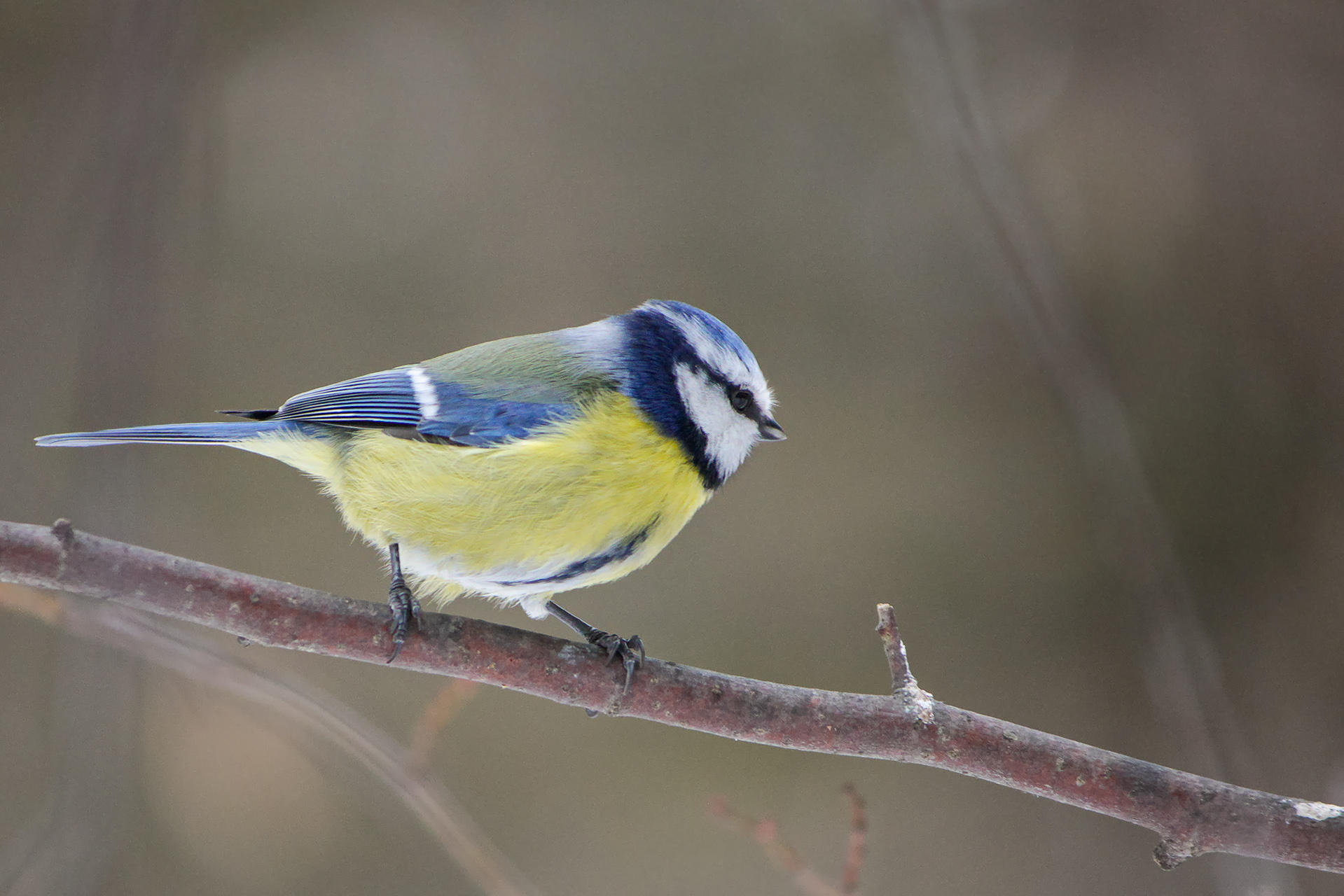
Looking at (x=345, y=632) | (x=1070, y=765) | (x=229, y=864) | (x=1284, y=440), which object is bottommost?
(x=229, y=864)

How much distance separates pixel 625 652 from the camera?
159cm

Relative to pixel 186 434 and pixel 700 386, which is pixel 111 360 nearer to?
pixel 186 434

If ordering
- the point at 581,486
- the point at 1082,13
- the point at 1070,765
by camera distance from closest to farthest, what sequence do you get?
the point at 1070,765 → the point at 581,486 → the point at 1082,13

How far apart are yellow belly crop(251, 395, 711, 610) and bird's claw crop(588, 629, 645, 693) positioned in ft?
0.34

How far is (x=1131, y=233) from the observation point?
2711 millimetres

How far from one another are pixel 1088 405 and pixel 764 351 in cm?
130

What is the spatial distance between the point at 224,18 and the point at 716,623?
6.82 feet

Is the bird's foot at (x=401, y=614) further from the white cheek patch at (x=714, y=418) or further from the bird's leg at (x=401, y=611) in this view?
the white cheek patch at (x=714, y=418)

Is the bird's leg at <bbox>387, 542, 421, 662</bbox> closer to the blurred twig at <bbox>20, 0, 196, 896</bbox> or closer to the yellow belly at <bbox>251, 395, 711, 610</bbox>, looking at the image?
the yellow belly at <bbox>251, 395, 711, 610</bbox>

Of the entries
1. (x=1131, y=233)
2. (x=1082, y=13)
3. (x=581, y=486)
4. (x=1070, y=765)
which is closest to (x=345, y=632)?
(x=581, y=486)

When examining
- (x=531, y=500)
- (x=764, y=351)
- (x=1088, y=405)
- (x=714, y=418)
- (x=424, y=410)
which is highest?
(x=764, y=351)

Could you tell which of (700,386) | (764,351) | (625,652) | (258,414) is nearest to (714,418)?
(700,386)

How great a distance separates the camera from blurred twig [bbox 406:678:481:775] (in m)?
1.36

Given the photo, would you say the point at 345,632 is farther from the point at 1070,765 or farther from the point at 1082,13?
the point at 1082,13
